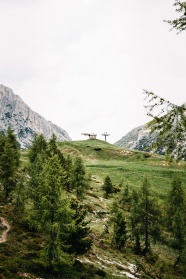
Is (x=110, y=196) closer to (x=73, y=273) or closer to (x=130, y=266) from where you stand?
(x=130, y=266)

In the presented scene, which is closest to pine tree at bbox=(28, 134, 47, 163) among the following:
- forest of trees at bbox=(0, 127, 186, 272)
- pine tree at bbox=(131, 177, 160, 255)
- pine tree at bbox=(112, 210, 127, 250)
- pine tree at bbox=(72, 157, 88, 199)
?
forest of trees at bbox=(0, 127, 186, 272)

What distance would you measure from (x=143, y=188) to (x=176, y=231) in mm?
8942

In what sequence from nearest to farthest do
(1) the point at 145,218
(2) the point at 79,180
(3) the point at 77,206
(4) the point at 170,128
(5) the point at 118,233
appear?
(4) the point at 170,128, (3) the point at 77,206, (5) the point at 118,233, (1) the point at 145,218, (2) the point at 79,180

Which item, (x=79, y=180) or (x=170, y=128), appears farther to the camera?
(x=79, y=180)

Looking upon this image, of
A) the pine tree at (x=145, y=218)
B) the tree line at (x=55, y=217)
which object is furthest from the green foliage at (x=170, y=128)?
the pine tree at (x=145, y=218)

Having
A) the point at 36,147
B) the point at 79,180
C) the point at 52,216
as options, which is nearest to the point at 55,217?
the point at 52,216

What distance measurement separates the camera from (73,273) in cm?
2627

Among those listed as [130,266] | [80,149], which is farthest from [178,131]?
[80,149]

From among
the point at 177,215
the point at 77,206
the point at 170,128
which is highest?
the point at 170,128

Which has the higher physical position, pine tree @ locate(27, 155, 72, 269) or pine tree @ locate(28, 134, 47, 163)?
pine tree @ locate(28, 134, 47, 163)

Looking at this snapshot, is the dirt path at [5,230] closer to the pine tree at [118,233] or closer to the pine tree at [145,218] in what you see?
the pine tree at [118,233]

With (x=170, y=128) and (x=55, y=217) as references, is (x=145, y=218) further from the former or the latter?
(x=170, y=128)

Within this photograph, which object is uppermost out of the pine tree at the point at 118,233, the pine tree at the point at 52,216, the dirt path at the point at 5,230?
the pine tree at the point at 52,216

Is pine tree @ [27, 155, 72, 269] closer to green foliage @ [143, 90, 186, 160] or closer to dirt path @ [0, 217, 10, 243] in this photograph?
dirt path @ [0, 217, 10, 243]
